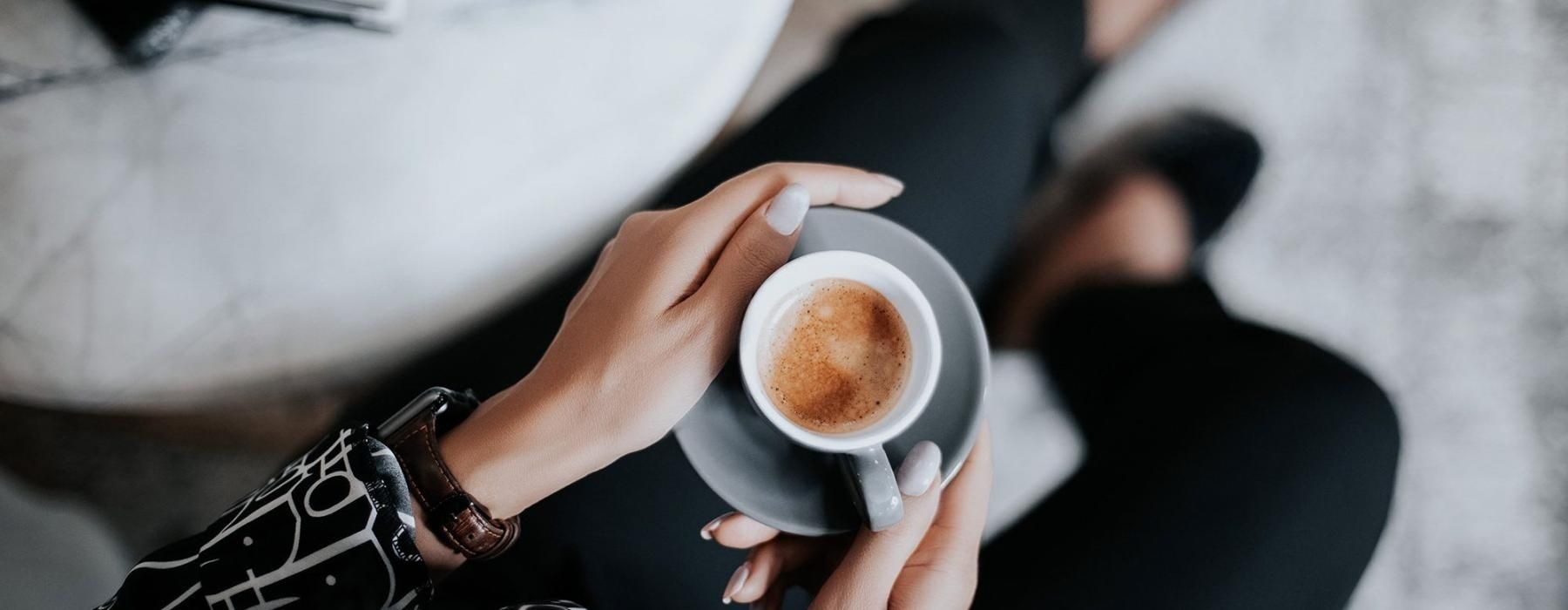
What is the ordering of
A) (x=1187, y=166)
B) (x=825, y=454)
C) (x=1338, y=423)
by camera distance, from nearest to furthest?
1. (x=825, y=454)
2. (x=1338, y=423)
3. (x=1187, y=166)

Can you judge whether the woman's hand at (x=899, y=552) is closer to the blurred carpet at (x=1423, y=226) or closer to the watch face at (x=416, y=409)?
the watch face at (x=416, y=409)

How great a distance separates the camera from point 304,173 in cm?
67

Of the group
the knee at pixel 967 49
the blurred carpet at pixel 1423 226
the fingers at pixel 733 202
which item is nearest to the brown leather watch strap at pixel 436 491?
the fingers at pixel 733 202

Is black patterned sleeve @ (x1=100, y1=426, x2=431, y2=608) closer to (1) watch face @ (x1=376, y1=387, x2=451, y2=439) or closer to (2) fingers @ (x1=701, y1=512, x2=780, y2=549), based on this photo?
(1) watch face @ (x1=376, y1=387, x2=451, y2=439)

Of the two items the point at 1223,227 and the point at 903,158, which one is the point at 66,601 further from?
the point at 1223,227

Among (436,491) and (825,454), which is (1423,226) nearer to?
(825,454)

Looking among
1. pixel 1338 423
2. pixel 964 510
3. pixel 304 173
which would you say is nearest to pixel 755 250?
pixel 964 510

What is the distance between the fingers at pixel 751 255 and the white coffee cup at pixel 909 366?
0.04 feet

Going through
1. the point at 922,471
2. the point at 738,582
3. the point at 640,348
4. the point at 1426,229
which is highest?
the point at 640,348

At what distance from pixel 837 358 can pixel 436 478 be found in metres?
0.31

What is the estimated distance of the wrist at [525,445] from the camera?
59 centimetres

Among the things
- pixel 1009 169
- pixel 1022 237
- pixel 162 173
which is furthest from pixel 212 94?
pixel 1022 237

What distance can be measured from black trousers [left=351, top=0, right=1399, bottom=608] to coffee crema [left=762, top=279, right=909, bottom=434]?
0.14 meters

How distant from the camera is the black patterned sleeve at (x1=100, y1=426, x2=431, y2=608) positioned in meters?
0.56
